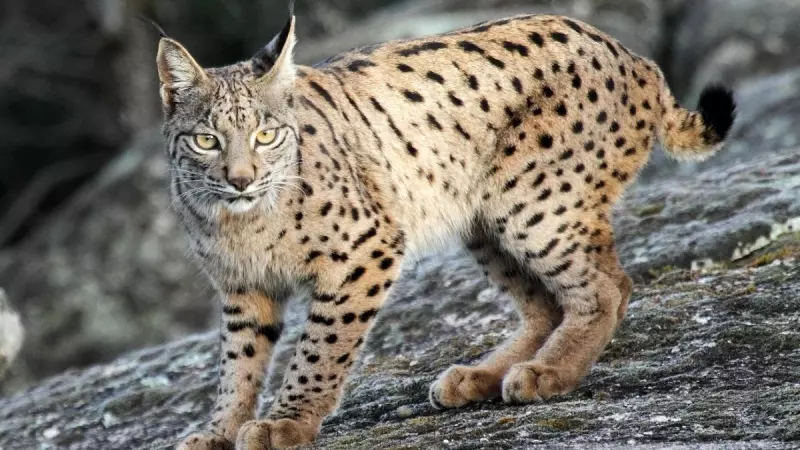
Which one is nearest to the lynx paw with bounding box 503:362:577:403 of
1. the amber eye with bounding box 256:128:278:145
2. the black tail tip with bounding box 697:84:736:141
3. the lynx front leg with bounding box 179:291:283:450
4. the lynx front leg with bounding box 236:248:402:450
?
the lynx front leg with bounding box 236:248:402:450

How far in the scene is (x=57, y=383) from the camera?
9125mm

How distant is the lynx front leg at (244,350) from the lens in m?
6.66

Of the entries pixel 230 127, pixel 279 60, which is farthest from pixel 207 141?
pixel 279 60

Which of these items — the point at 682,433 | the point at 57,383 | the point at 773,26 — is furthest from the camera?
the point at 773,26

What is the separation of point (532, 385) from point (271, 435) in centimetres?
116

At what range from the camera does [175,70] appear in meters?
6.53

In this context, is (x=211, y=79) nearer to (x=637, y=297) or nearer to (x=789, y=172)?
(x=637, y=297)

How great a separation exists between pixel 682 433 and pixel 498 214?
215cm

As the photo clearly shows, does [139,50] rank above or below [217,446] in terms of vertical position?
above

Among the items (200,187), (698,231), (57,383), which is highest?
(200,187)

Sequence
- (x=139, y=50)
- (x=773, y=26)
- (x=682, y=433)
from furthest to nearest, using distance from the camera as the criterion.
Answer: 1. (x=139, y=50)
2. (x=773, y=26)
3. (x=682, y=433)

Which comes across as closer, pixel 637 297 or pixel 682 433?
pixel 682 433

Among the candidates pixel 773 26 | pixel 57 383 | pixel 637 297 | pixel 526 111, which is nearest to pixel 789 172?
pixel 637 297

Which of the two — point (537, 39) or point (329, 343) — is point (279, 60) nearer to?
point (329, 343)
